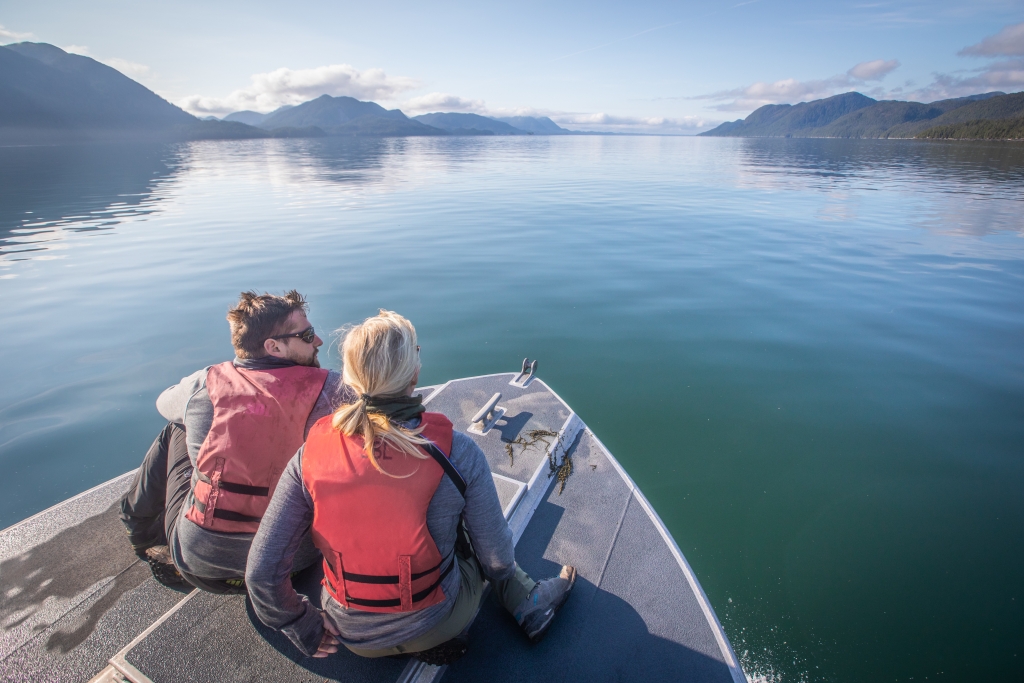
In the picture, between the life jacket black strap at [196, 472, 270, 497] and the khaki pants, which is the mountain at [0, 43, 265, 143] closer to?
the life jacket black strap at [196, 472, 270, 497]

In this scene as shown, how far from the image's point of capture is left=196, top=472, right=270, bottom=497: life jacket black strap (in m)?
2.44

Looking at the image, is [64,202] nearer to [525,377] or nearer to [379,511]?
[525,377]

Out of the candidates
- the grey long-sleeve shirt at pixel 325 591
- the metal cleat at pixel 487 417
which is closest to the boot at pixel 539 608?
the grey long-sleeve shirt at pixel 325 591

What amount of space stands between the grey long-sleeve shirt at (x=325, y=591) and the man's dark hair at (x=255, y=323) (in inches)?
37.3

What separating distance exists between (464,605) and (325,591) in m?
0.71

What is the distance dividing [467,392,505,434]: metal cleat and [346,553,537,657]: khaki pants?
83.7 inches

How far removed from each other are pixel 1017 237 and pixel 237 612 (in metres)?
21.5

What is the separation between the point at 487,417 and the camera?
16.6 ft

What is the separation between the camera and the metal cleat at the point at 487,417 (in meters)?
4.95

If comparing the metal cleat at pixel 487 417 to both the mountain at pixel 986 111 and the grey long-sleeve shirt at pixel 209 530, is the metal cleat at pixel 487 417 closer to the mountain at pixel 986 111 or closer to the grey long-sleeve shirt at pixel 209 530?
the grey long-sleeve shirt at pixel 209 530

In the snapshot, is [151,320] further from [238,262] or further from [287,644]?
[287,644]

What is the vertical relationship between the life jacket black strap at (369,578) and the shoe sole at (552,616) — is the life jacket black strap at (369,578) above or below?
above

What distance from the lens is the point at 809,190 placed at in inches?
1008

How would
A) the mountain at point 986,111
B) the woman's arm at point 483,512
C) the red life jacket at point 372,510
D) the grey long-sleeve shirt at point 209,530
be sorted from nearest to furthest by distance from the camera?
the red life jacket at point 372,510
the woman's arm at point 483,512
the grey long-sleeve shirt at point 209,530
the mountain at point 986,111
